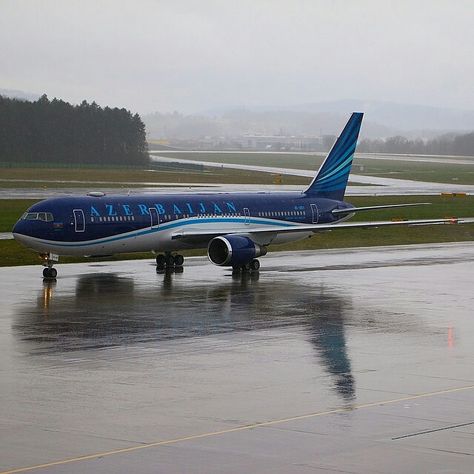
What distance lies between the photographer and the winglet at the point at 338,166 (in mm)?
59000

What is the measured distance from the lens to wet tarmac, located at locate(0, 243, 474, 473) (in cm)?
1934

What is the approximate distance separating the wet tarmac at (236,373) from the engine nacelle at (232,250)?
1.08 meters

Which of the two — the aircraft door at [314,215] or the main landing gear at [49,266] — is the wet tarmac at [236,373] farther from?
the aircraft door at [314,215]

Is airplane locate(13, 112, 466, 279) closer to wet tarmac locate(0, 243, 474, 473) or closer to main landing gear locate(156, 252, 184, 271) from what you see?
main landing gear locate(156, 252, 184, 271)

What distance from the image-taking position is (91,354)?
2959 cm

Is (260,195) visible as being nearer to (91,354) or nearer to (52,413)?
(91,354)

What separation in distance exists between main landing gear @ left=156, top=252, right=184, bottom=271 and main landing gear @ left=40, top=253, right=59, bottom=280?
567cm

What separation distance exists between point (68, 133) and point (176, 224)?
130350 mm

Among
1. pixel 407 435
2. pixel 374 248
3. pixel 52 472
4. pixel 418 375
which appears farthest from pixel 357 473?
pixel 374 248

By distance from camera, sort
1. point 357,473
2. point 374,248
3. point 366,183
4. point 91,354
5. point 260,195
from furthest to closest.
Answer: point 366,183, point 374,248, point 260,195, point 91,354, point 357,473

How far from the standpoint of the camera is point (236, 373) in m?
27.1

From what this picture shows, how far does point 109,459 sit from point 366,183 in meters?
125

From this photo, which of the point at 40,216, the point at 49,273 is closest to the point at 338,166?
the point at 40,216

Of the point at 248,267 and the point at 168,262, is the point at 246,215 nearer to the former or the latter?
the point at 248,267
